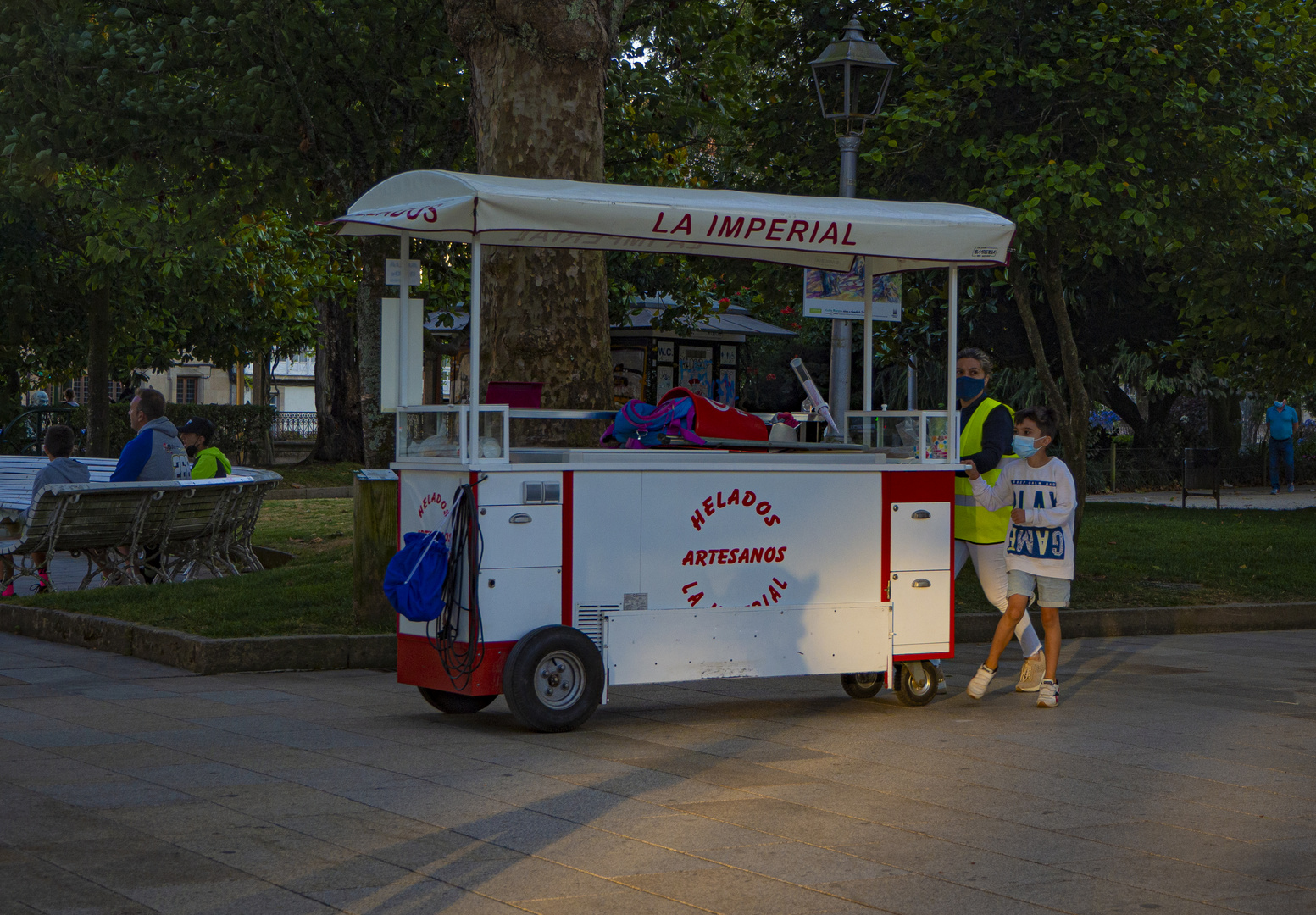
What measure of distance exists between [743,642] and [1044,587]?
6.37 feet

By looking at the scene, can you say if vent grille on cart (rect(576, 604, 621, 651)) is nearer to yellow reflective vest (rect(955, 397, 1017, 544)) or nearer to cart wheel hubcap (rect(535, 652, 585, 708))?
cart wheel hubcap (rect(535, 652, 585, 708))

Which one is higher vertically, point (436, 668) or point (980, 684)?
point (436, 668)

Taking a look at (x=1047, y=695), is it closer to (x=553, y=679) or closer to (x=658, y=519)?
(x=658, y=519)

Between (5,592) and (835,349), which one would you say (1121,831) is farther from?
(5,592)

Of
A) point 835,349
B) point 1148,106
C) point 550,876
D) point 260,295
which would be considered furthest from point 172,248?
point 550,876

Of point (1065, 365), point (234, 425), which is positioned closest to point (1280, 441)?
point (1065, 365)

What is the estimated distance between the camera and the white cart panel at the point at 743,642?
24.6ft

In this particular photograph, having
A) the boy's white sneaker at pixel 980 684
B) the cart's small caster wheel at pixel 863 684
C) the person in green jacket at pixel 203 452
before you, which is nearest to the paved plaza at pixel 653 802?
the cart's small caster wheel at pixel 863 684

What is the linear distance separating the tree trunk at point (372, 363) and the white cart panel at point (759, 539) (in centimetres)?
522

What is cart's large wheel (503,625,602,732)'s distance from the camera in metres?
7.14

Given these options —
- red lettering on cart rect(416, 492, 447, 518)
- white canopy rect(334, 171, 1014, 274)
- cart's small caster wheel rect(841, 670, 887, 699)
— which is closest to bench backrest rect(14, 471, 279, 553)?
red lettering on cart rect(416, 492, 447, 518)

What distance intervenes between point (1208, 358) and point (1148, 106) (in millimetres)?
14946

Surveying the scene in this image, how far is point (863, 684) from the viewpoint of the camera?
8539mm

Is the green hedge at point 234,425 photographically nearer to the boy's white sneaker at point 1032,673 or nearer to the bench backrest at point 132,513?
the bench backrest at point 132,513
